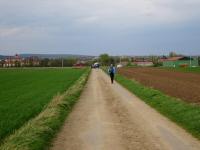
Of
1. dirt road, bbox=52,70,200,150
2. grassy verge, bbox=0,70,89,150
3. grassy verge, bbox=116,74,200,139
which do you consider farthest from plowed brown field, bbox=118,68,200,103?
grassy verge, bbox=0,70,89,150

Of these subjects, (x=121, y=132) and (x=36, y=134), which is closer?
(x=36, y=134)

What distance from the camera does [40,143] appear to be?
389 inches

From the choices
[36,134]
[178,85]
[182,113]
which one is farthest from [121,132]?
[178,85]

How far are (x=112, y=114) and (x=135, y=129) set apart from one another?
3687 mm

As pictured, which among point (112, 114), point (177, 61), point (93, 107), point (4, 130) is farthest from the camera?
point (177, 61)

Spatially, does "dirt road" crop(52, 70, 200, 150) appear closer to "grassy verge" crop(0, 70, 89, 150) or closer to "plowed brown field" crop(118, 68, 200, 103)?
"grassy verge" crop(0, 70, 89, 150)

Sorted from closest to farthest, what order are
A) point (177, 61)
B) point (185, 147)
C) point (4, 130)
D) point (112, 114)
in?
1. point (185, 147)
2. point (4, 130)
3. point (112, 114)
4. point (177, 61)

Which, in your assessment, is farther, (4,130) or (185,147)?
(4,130)

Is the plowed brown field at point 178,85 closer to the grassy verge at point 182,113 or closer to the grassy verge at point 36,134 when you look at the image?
the grassy verge at point 182,113

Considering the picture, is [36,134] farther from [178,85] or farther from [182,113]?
[178,85]

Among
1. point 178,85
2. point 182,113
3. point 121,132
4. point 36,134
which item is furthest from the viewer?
point 178,85

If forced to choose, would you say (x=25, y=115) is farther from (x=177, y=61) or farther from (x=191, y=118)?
(x=177, y=61)

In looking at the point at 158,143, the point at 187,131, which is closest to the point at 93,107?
the point at 187,131

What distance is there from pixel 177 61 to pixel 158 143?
152114mm
